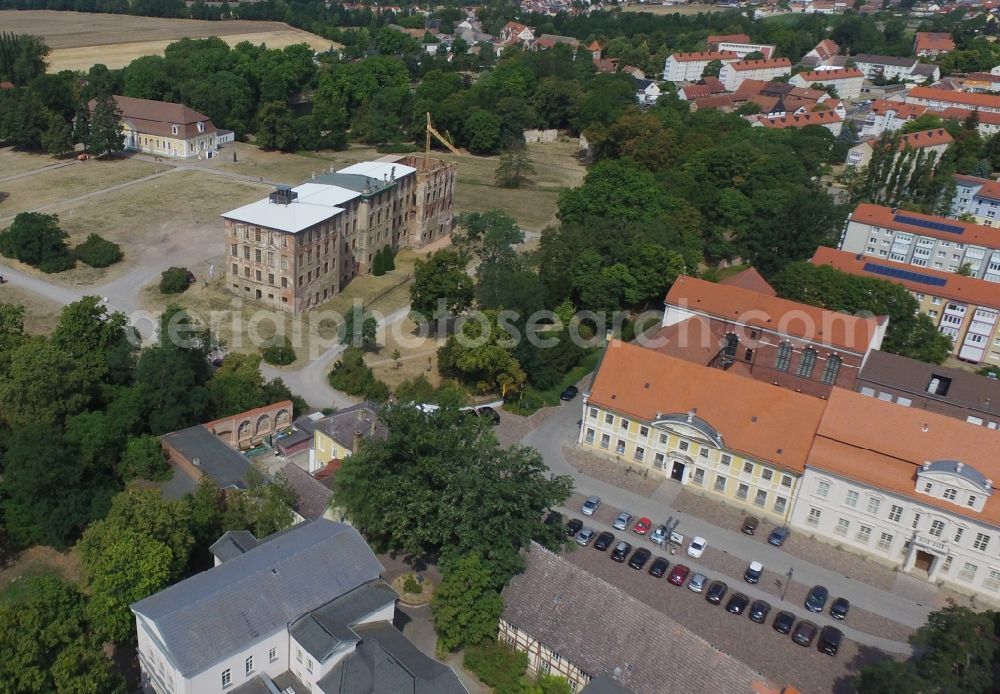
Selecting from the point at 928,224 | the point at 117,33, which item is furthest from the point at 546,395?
the point at 117,33

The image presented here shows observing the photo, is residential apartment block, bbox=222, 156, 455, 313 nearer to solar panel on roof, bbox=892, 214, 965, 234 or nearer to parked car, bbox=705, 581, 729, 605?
parked car, bbox=705, 581, 729, 605

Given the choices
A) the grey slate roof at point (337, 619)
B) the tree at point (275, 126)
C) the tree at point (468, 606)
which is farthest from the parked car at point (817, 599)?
the tree at point (275, 126)

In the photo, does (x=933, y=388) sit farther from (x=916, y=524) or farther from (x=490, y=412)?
(x=490, y=412)

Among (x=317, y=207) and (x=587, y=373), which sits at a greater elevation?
(x=317, y=207)

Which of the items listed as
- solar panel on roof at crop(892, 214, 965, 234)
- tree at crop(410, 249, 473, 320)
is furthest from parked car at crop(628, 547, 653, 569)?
solar panel on roof at crop(892, 214, 965, 234)

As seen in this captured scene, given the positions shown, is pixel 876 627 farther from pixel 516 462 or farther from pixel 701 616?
pixel 516 462

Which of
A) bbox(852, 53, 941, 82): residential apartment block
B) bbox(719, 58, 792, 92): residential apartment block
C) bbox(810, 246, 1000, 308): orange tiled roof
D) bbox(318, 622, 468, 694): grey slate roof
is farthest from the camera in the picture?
bbox(852, 53, 941, 82): residential apartment block

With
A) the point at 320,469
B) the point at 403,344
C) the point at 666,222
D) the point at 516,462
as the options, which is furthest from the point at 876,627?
the point at 666,222
